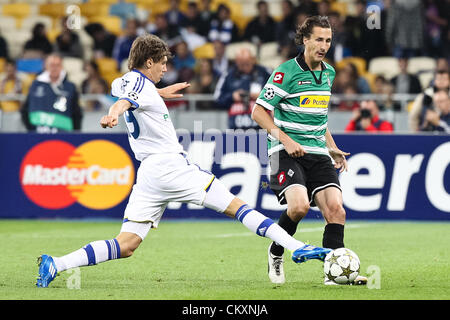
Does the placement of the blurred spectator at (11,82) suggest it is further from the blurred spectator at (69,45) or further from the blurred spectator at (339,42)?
the blurred spectator at (339,42)

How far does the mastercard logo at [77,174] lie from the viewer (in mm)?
14258

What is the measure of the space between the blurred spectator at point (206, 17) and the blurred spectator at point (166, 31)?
2.61 ft

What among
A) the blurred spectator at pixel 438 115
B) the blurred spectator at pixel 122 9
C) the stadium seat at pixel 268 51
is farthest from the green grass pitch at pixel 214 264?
the blurred spectator at pixel 122 9

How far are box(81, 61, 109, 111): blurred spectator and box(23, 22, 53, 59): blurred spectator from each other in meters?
1.80

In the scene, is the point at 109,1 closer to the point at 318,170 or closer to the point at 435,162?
the point at 435,162

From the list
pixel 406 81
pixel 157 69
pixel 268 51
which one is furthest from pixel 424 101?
pixel 157 69

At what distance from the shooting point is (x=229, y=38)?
19812 mm

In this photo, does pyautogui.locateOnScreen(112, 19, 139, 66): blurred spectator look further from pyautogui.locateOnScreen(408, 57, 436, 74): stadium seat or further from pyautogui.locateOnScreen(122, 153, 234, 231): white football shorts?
pyautogui.locateOnScreen(122, 153, 234, 231): white football shorts

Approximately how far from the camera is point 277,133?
25.3 ft

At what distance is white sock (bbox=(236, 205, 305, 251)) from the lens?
7.30 m

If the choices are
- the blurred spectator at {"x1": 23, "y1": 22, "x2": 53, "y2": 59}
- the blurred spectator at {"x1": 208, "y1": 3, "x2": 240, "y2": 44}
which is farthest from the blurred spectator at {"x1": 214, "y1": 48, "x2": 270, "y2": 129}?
the blurred spectator at {"x1": 23, "y1": 22, "x2": 53, "y2": 59}

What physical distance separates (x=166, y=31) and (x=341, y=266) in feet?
42.8

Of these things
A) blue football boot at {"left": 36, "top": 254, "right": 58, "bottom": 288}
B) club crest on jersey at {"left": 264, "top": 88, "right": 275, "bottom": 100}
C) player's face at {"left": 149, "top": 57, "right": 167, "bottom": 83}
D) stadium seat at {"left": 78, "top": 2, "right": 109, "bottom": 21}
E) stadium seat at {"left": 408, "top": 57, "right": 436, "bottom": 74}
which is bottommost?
blue football boot at {"left": 36, "top": 254, "right": 58, "bottom": 288}

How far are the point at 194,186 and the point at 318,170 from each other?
1.10 meters
